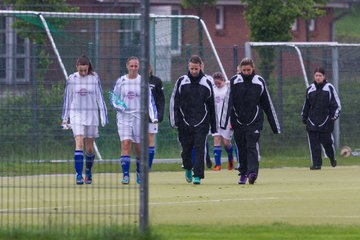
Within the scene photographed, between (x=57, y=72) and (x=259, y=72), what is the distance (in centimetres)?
1382

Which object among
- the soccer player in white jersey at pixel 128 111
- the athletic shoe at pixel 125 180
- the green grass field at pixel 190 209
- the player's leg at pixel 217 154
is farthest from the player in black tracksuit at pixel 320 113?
the athletic shoe at pixel 125 180

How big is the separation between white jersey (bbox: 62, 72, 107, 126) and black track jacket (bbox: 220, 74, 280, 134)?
2.98 m

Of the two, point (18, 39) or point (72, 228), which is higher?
point (18, 39)

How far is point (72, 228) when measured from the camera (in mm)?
12086

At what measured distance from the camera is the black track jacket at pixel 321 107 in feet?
78.7

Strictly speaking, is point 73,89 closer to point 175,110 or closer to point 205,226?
point 205,226

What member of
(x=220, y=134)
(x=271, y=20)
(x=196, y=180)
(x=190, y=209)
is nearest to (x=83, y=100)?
(x=190, y=209)

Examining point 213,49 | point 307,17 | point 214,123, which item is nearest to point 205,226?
point 214,123

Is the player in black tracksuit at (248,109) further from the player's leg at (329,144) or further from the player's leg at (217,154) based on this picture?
the player's leg at (329,144)

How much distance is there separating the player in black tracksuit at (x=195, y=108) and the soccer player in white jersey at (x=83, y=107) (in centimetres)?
164

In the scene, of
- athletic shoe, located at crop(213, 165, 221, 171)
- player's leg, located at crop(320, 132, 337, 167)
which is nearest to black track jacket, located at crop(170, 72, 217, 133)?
athletic shoe, located at crop(213, 165, 221, 171)

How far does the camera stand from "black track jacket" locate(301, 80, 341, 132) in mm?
23984

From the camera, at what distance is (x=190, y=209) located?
14797mm

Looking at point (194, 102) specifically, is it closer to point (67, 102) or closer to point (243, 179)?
point (243, 179)
